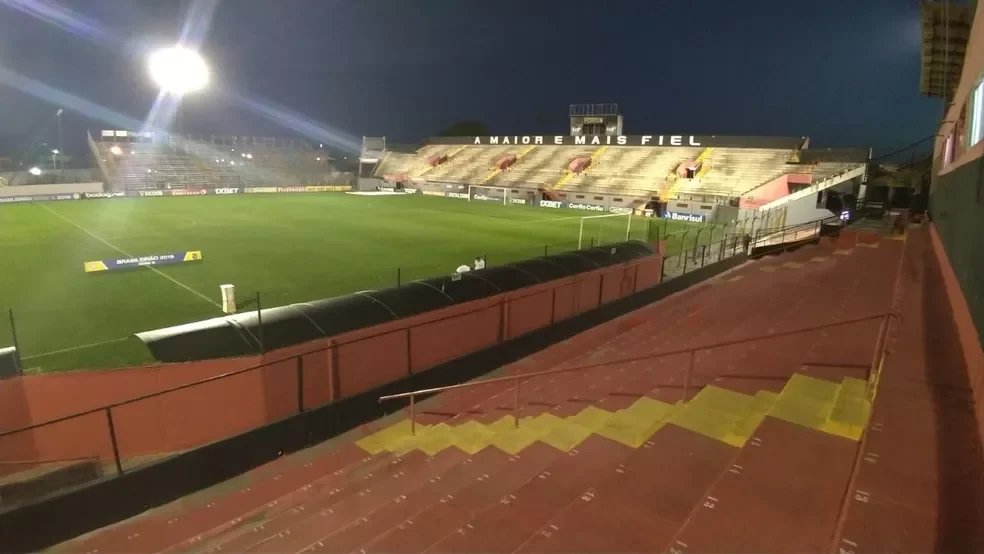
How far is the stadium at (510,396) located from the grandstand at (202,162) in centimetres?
3966

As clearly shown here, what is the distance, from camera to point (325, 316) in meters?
10.8

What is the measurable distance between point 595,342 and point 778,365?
6.32 metres

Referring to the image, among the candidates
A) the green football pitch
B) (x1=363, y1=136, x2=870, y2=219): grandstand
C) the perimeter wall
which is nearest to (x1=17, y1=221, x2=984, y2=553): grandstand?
the perimeter wall

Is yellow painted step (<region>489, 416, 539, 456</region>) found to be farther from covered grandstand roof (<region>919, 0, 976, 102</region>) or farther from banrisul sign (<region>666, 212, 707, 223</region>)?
banrisul sign (<region>666, 212, 707, 223</region>)

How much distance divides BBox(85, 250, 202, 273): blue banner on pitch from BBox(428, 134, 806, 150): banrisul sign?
4562cm

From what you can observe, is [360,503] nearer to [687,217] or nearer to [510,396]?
[510,396]

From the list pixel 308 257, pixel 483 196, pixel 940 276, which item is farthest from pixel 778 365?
pixel 483 196

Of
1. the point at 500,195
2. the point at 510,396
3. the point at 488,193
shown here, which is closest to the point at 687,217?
the point at 500,195

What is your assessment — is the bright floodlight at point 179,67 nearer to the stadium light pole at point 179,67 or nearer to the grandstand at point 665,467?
the stadium light pole at point 179,67

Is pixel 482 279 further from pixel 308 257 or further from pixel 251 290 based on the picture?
pixel 308 257

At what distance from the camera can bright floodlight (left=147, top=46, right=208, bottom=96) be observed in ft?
206

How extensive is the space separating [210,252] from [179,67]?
175 ft

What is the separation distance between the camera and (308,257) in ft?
78.1

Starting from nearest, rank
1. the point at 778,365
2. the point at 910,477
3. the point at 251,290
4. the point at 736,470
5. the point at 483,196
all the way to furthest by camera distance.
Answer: the point at 910,477 → the point at 736,470 → the point at 778,365 → the point at 251,290 → the point at 483,196
